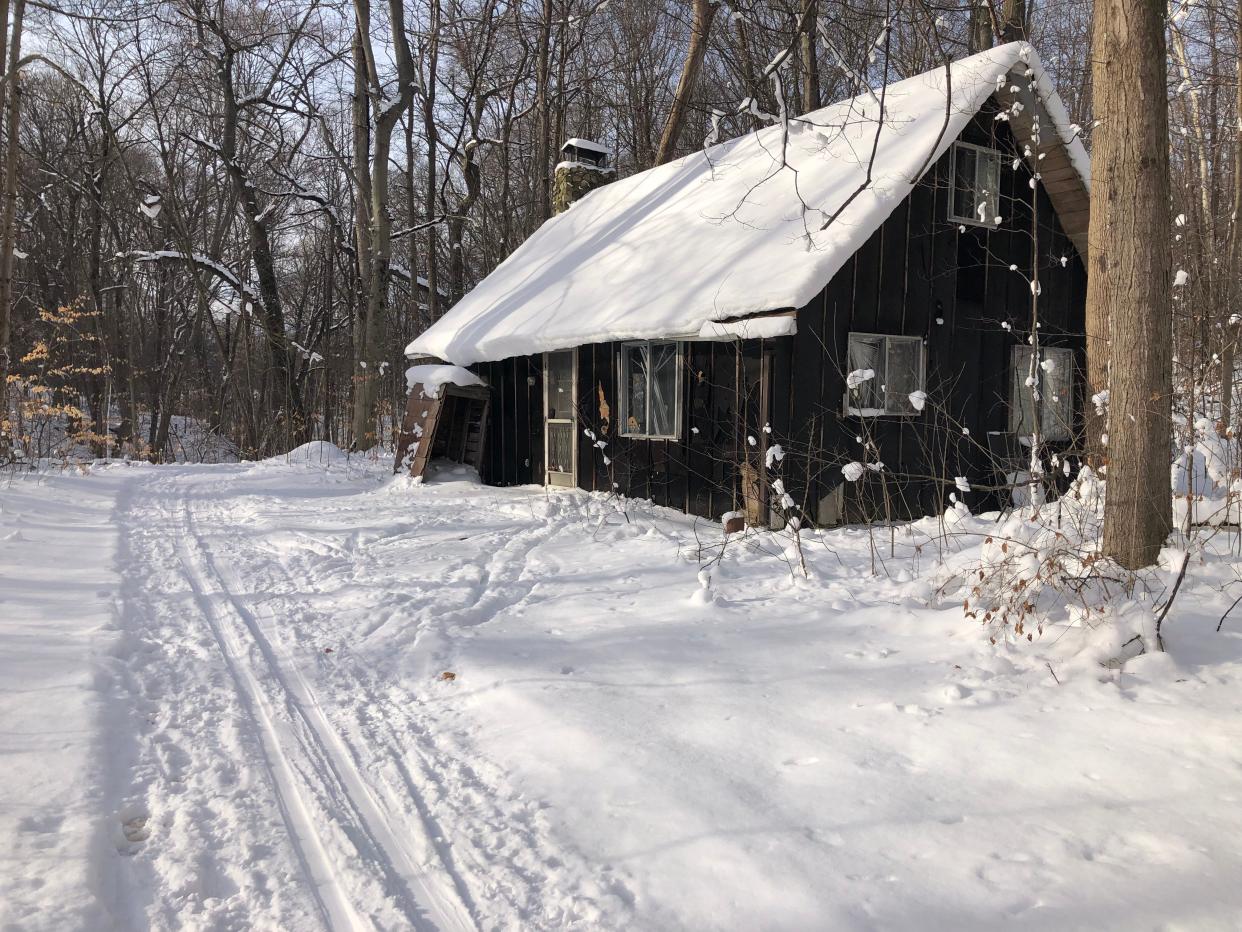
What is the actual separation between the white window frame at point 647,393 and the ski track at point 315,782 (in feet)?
11.2

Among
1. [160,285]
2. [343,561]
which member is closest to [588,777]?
[343,561]

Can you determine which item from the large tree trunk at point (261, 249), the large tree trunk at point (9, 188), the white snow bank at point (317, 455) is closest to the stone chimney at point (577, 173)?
the white snow bank at point (317, 455)

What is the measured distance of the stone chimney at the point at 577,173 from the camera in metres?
15.1

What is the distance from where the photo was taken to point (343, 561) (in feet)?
22.0

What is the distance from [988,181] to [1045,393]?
2.72m

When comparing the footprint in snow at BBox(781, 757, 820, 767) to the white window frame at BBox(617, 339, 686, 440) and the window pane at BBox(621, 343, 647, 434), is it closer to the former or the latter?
the white window frame at BBox(617, 339, 686, 440)

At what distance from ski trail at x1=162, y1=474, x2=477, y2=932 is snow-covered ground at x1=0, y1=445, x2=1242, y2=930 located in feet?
0.04

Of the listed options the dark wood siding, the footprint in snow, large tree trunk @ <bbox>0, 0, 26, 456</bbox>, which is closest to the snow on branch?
large tree trunk @ <bbox>0, 0, 26, 456</bbox>

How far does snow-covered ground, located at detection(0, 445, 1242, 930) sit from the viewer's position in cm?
230

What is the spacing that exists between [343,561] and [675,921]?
5.19 metres

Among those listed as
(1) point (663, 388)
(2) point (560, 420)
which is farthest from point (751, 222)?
(2) point (560, 420)

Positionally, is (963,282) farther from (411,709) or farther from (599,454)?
(411,709)

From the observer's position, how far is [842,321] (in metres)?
7.89

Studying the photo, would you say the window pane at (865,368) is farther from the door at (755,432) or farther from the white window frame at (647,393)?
the white window frame at (647,393)
